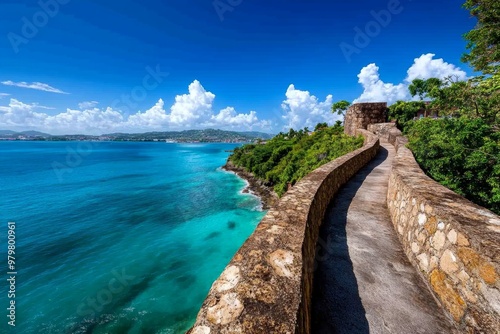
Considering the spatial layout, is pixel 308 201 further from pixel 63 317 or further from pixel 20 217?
pixel 20 217

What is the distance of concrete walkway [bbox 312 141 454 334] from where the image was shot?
7.30ft

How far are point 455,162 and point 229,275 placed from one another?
9.28 metres

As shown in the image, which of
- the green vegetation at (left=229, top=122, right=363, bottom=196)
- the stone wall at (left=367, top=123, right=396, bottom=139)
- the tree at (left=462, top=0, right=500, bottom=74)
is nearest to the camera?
the tree at (left=462, top=0, right=500, bottom=74)

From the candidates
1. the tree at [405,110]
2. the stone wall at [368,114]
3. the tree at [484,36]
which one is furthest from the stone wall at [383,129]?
the tree at [484,36]

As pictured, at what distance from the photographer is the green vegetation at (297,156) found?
67.1 feet

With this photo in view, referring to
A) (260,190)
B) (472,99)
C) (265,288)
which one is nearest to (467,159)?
A: (472,99)

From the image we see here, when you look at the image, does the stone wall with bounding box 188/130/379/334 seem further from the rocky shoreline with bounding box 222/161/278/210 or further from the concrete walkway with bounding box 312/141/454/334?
the rocky shoreline with bounding box 222/161/278/210

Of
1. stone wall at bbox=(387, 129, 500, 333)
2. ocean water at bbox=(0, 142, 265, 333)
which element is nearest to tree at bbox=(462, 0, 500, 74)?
stone wall at bbox=(387, 129, 500, 333)

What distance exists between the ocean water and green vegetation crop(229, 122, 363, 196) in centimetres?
599

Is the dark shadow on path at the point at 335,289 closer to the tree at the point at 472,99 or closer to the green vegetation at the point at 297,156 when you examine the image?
the tree at the point at 472,99

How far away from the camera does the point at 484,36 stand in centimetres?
927

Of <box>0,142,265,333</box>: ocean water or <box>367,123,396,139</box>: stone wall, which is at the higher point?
<box>367,123,396,139</box>: stone wall

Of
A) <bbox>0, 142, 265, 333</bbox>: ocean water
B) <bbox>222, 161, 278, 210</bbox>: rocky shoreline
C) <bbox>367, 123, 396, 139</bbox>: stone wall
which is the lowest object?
<bbox>0, 142, 265, 333</bbox>: ocean water

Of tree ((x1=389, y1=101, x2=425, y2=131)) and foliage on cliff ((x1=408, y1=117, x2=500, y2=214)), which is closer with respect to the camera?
foliage on cliff ((x1=408, y1=117, x2=500, y2=214))
